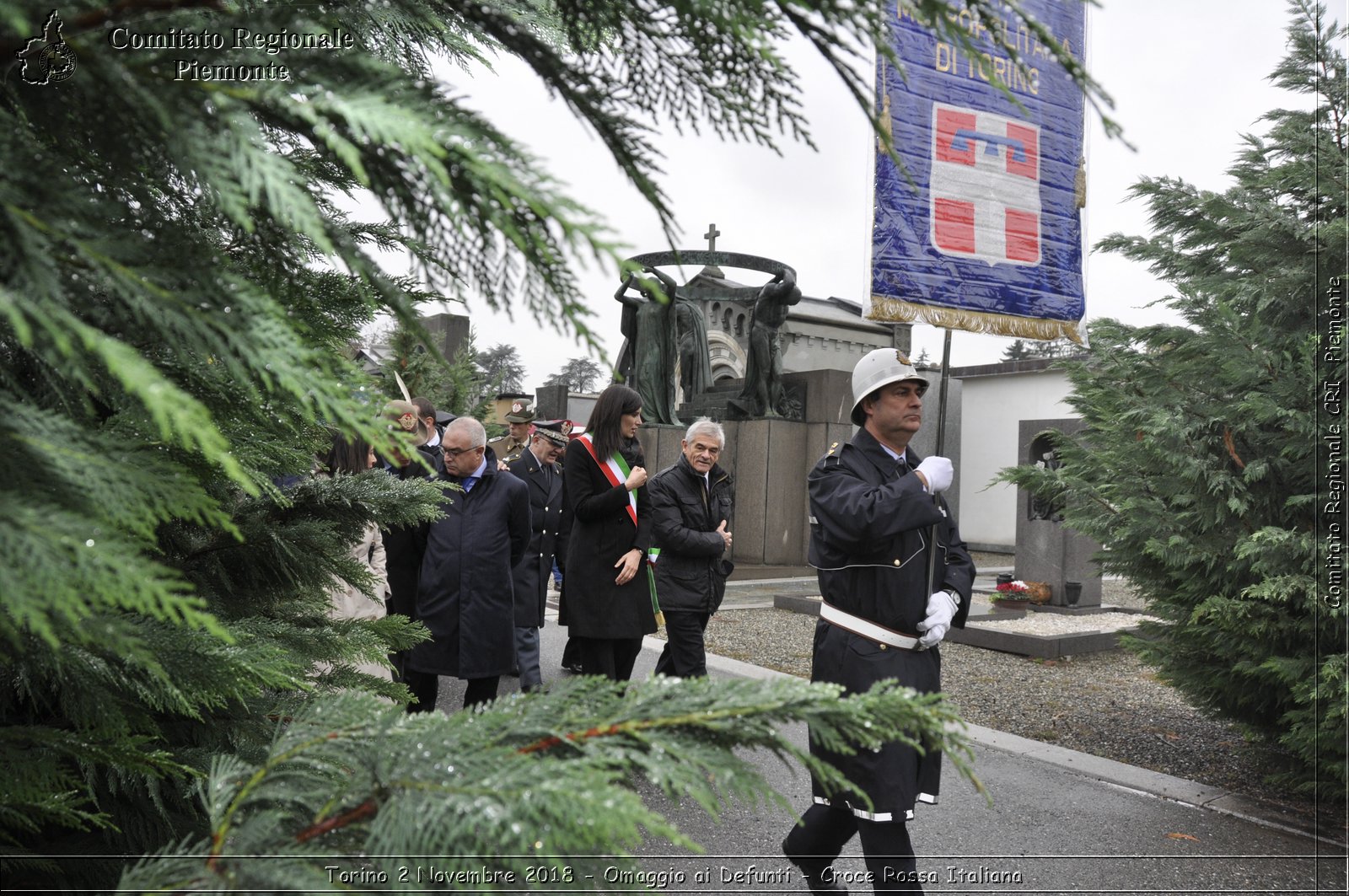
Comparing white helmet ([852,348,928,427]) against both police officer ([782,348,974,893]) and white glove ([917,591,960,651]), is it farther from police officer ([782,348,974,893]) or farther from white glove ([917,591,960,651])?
white glove ([917,591,960,651])

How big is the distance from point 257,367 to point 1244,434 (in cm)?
502

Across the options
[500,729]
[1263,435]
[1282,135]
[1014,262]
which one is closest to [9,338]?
[500,729]

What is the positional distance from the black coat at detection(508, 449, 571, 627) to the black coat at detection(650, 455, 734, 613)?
1.20 meters

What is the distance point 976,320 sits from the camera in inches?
325

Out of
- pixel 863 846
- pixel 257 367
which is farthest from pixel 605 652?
pixel 257 367

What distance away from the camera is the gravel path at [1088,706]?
5.43m

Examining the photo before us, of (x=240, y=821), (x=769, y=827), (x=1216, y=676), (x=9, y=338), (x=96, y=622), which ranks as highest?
(x=9, y=338)

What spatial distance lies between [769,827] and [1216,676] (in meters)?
2.39

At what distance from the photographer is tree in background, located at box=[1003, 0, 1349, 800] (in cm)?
437

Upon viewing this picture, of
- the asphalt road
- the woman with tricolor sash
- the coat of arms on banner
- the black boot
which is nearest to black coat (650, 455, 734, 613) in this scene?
the woman with tricolor sash

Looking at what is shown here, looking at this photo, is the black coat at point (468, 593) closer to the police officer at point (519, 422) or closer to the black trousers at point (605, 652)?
the black trousers at point (605, 652)

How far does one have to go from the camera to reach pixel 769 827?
14.0ft

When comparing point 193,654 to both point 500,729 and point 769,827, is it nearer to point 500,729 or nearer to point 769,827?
point 500,729

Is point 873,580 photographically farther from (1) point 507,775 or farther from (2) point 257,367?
(2) point 257,367
